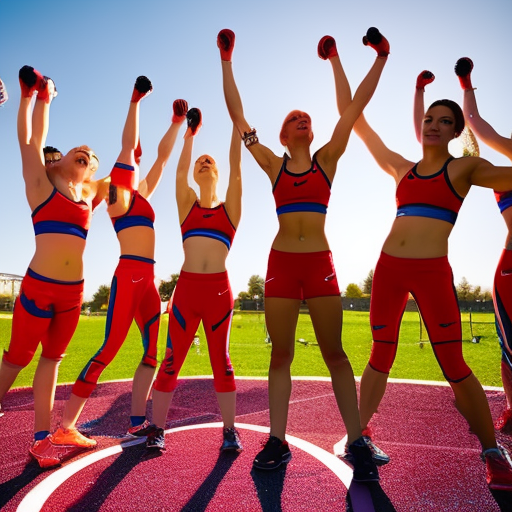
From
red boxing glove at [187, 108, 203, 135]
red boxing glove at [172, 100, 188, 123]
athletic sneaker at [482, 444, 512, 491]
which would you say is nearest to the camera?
athletic sneaker at [482, 444, 512, 491]

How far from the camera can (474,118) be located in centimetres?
364

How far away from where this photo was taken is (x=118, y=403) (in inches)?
201

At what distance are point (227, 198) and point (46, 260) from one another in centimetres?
171

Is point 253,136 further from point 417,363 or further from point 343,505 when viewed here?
point 417,363

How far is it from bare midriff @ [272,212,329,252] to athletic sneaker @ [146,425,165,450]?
192cm

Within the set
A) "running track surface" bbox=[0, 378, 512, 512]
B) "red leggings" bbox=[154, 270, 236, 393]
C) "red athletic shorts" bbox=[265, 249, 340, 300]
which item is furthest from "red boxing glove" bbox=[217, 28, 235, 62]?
"running track surface" bbox=[0, 378, 512, 512]

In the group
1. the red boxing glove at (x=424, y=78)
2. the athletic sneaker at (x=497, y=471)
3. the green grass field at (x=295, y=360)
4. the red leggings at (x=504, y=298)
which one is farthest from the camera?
the green grass field at (x=295, y=360)

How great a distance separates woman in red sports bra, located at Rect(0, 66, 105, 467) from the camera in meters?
3.30

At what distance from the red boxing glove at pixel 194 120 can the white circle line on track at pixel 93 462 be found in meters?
3.14

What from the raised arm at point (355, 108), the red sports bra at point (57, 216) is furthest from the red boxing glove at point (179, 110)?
the raised arm at point (355, 108)

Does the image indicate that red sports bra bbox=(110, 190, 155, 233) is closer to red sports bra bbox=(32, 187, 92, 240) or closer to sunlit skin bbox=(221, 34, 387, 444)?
red sports bra bbox=(32, 187, 92, 240)

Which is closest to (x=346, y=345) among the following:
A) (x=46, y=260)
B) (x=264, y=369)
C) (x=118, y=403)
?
(x=264, y=369)

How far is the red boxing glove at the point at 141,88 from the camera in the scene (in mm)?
3973

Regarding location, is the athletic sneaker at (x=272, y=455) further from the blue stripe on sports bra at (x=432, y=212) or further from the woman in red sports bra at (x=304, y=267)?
the blue stripe on sports bra at (x=432, y=212)
